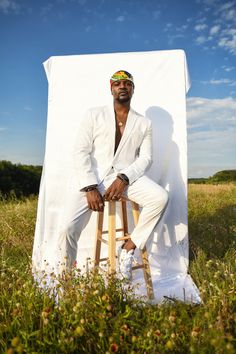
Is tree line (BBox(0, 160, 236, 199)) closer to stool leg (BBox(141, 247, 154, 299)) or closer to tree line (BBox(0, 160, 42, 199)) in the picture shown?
tree line (BBox(0, 160, 42, 199))

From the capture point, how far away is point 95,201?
3512 mm

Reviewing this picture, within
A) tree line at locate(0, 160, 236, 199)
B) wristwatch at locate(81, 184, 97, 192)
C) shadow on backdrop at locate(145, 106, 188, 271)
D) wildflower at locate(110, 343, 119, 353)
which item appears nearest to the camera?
wildflower at locate(110, 343, 119, 353)

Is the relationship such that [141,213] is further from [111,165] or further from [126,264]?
[111,165]

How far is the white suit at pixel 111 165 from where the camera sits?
350 cm

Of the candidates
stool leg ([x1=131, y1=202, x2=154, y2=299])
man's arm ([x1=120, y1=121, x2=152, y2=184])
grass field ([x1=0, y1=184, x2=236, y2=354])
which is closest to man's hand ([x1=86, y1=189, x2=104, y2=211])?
man's arm ([x1=120, y1=121, x2=152, y2=184])

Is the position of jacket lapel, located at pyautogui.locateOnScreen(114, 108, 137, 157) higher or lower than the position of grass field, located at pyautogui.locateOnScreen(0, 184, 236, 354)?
higher

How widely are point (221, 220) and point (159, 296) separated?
313cm

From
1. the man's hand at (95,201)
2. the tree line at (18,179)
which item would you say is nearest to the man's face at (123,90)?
the man's hand at (95,201)

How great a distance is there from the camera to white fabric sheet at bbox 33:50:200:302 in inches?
175

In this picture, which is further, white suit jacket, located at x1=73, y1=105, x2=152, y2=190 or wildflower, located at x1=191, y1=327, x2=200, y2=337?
white suit jacket, located at x1=73, y1=105, x2=152, y2=190

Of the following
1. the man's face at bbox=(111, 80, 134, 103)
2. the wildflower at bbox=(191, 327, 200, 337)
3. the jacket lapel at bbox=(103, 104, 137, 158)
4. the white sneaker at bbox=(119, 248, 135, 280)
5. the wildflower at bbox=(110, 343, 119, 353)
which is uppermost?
the man's face at bbox=(111, 80, 134, 103)

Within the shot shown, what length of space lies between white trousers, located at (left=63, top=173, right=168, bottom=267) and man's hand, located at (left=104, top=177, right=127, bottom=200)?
0.15 meters

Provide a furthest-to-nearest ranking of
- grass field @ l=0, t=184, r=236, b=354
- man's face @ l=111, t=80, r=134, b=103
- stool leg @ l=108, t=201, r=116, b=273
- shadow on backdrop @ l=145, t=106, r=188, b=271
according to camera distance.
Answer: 1. shadow on backdrop @ l=145, t=106, r=188, b=271
2. man's face @ l=111, t=80, r=134, b=103
3. stool leg @ l=108, t=201, r=116, b=273
4. grass field @ l=0, t=184, r=236, b=354

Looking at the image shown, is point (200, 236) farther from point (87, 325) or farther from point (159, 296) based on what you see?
point (87, 325)
